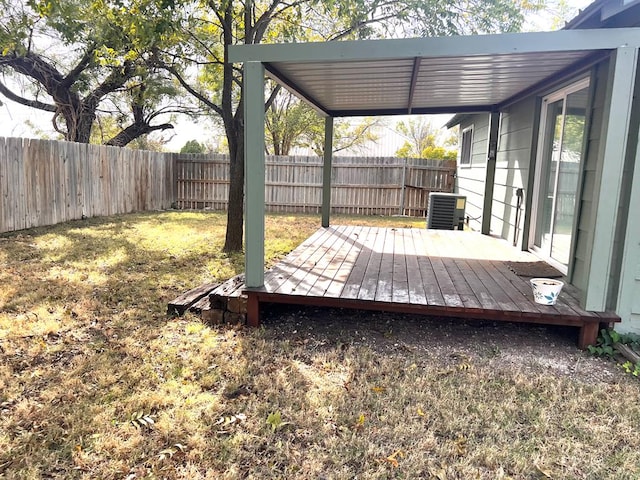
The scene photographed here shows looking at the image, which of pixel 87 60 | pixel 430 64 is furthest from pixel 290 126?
pixel 430 64

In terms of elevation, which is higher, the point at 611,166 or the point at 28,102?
the point at 28,102

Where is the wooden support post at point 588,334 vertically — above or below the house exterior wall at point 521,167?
below

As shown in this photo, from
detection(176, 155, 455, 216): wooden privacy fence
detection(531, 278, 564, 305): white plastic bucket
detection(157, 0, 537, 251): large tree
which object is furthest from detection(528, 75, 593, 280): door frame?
detection(176, 155, 455, 216): wooden privacy fence

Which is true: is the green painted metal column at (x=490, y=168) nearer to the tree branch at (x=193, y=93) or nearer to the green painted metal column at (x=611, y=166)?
the green painted metal column at (x=611, y=166)

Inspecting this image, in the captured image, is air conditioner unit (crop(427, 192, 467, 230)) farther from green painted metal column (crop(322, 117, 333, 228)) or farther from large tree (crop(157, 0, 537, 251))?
large tree (crop(157, 0, 537, 251))

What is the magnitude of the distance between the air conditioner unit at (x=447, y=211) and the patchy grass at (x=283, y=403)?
4.76 meters

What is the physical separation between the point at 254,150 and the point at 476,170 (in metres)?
6.31

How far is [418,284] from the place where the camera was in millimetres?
3975

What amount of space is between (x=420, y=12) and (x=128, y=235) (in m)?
5.84

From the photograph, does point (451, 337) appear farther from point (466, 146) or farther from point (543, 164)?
point (466, 146)

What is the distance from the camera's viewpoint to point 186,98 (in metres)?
15.4

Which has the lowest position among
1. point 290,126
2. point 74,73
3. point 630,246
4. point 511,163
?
point 630,246

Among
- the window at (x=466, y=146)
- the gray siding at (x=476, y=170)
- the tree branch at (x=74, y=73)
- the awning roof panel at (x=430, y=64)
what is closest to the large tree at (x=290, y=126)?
the tree branch at (x=74, y=73)

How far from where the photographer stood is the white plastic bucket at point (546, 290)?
331cm
